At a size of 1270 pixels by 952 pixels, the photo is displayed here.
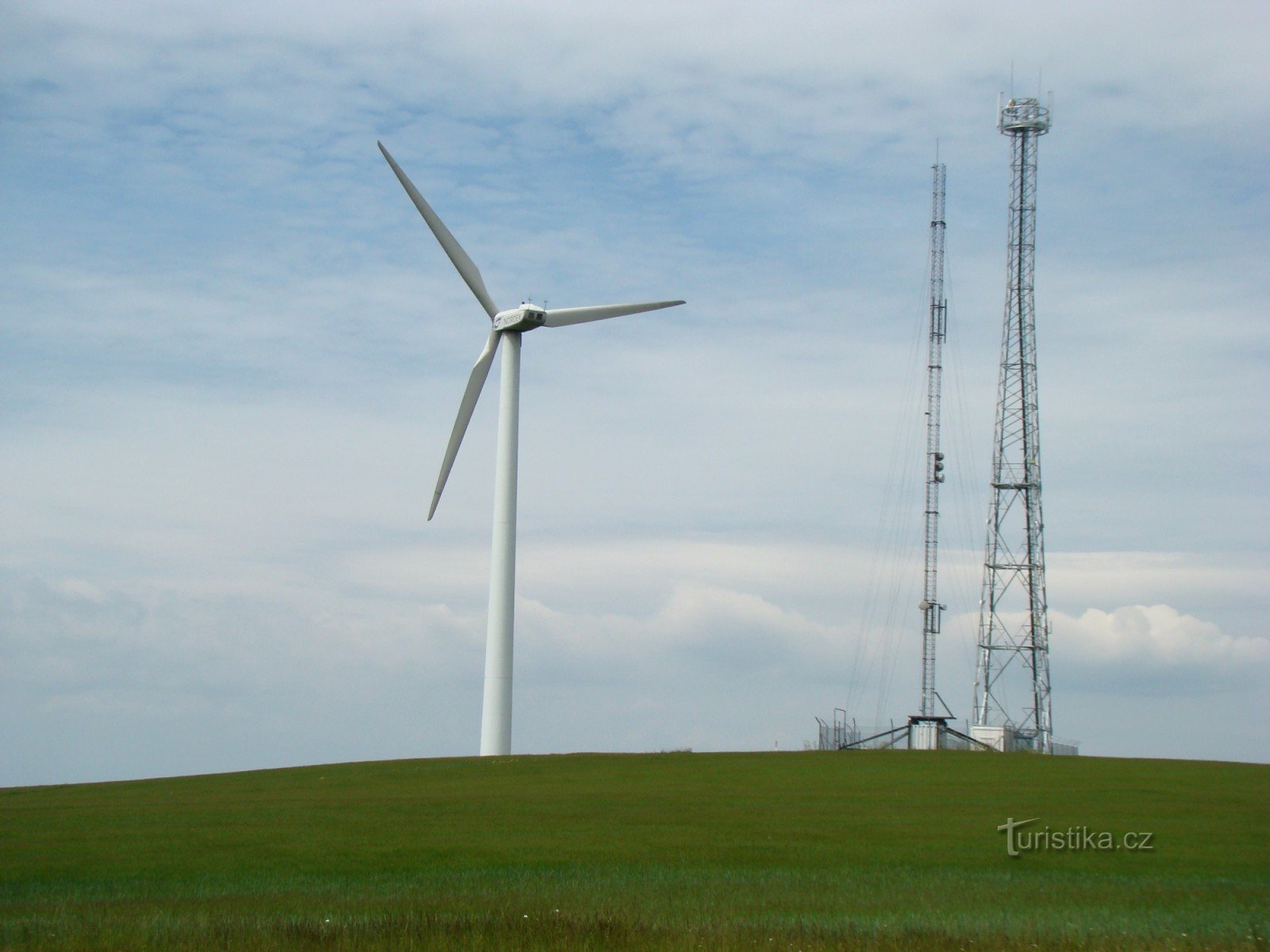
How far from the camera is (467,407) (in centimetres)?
6919

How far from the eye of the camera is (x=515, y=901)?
23.3 metres

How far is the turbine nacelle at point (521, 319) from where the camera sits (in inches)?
2768

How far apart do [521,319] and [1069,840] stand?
42558 millimetres

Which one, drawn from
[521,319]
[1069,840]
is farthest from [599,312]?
[1069,840]

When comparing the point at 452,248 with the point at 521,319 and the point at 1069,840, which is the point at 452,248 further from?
the point at 1069,840

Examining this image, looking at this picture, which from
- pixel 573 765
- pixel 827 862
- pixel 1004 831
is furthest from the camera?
pixel 573 765

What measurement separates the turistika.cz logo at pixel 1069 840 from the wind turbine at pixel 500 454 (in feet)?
110

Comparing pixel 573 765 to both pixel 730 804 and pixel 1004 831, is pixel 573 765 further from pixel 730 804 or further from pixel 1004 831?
pixel 1004 831

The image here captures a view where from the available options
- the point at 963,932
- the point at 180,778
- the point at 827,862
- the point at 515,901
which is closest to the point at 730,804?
the point at 827,862

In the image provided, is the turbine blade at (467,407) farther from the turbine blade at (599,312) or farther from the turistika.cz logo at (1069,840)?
the turistika.cz logo at (1069,840)

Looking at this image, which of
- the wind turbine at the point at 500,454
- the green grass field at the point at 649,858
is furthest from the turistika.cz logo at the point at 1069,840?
the wind turbine at the point at 500,454

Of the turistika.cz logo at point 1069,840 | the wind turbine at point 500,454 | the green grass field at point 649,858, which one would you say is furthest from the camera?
the wind turbine at point 500,454

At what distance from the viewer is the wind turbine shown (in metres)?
67.3

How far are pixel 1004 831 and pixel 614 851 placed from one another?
1150 cm
